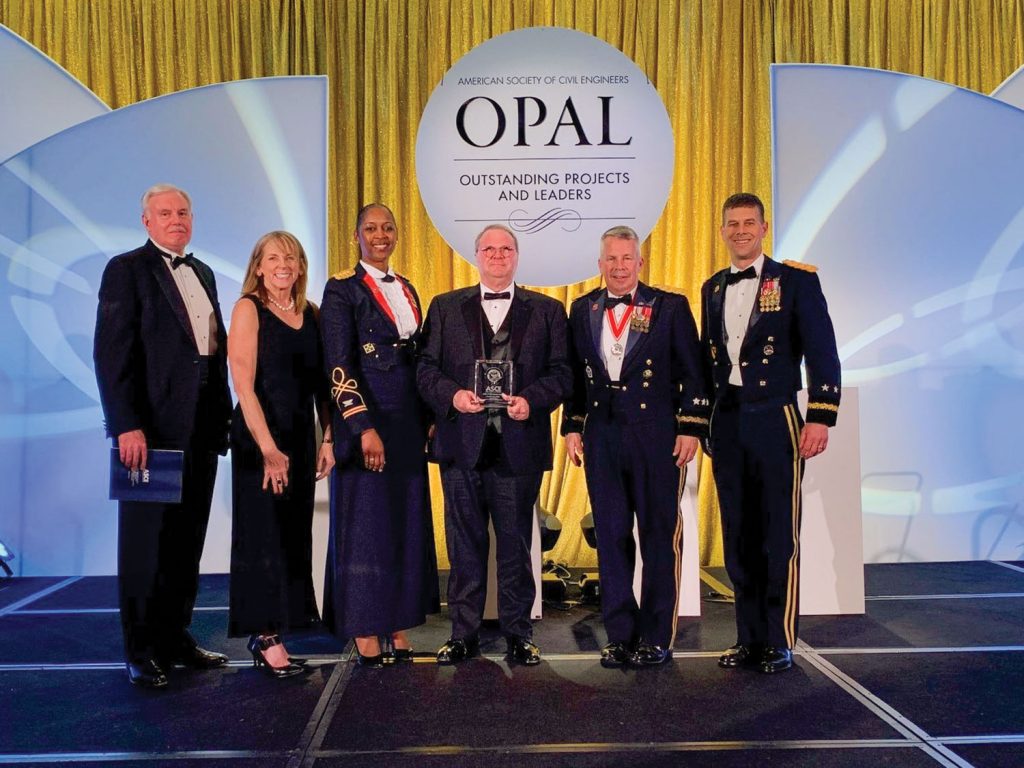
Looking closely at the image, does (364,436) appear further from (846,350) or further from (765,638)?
(846,350)

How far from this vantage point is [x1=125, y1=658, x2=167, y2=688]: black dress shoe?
9.84 feet

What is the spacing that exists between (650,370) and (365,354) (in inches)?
38.5

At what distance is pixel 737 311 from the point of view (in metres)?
3.26

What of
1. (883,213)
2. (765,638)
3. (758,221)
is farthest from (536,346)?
(883,213)

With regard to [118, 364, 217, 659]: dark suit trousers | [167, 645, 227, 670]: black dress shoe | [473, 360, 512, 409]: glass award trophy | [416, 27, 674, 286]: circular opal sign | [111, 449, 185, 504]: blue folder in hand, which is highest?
[416, 27, 674, 286]: circular opal sign

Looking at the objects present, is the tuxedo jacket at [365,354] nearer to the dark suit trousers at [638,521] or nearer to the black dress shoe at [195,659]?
the dark suit trousers at [638,521]

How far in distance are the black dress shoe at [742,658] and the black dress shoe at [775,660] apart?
42mm

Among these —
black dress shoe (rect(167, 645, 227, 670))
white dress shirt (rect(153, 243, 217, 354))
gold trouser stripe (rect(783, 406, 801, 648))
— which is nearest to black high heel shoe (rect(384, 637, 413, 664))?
black dress shoe (rect(167, 645, 227, 670))

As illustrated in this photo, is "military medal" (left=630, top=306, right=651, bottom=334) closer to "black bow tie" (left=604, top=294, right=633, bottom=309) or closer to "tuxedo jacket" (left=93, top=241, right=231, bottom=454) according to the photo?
"black bow tie" (left=604, top=294, right=633, bottom=309)

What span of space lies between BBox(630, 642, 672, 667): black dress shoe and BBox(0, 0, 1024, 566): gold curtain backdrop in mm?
2172

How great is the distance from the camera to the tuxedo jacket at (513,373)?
318 cm

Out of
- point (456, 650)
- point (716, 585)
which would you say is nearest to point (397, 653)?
point (456, 650)

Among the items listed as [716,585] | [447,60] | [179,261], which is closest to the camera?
[179,261]

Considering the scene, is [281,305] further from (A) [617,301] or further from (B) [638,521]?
(B) [638,521]
